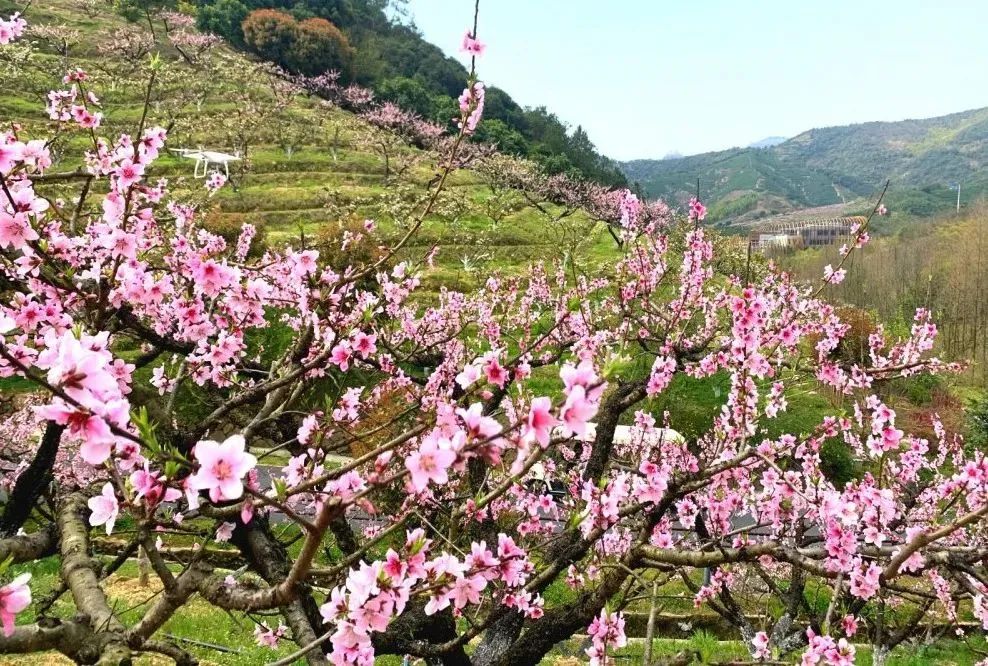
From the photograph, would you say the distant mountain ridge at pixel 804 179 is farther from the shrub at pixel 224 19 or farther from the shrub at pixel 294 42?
the shrub at pixel 224 19

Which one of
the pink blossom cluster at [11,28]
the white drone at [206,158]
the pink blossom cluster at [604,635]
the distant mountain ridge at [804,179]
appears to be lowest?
the pink blossom cluster at [604,635]

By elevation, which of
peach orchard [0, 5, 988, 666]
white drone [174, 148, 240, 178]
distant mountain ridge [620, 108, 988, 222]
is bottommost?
peach orchard [0, 5, 988, 666]

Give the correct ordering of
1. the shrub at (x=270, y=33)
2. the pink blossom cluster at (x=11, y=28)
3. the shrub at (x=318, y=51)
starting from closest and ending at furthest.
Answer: the pink blossom cluster at (x=11, y=28) → the shrub at (x=270, y=33) → the shrub at (x=318, y=51)

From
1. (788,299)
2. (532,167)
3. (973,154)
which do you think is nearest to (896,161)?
(973,154)

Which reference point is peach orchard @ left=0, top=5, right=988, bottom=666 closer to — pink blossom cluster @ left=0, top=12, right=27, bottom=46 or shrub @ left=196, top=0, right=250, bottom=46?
pink blossom cluster @ left=0, top=12, right=27, bottom=46

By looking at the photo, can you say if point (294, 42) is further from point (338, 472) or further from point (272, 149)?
point (338, 472)

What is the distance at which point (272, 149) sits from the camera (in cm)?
4312

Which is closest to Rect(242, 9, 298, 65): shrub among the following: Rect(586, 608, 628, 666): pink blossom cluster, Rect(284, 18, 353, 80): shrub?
Rect(284, 18, 353, 80): shrub

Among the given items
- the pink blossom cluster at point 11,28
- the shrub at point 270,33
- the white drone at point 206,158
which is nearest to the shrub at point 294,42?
the shrub at point 270,33

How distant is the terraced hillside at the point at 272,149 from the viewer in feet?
107

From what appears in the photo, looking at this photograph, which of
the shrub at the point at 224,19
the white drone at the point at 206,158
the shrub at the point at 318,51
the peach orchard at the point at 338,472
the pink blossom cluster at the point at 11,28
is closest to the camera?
the peach orchard at the point at 338,472

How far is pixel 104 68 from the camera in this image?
40938 mm

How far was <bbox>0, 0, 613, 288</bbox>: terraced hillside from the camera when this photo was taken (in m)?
32.8

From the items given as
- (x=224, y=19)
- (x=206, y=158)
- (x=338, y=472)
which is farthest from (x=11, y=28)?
(x=224, y=19)
